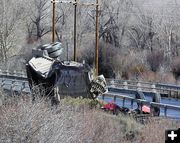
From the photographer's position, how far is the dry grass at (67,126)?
1107 centimetres

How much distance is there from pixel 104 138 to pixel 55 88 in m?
A: 5.38

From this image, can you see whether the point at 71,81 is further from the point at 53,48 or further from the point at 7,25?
the point at 7,25

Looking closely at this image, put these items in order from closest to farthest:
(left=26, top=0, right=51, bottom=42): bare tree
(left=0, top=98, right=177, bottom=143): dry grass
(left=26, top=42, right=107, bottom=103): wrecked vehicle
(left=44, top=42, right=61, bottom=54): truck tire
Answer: (left=0, top=98, right=177, bottom=143): dry grass
(left=26, top=42, right=107, bottom=103): wrecked vehicle
(left=44, top=42, right=61, bottom=54): truck tire
(left=26, top=0, right=51, bottom=42): bare tree

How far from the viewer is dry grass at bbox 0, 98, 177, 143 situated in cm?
1107

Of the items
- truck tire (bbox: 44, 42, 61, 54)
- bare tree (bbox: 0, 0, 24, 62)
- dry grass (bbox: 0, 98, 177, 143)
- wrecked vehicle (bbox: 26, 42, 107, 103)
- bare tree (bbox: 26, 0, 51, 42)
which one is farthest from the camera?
bare tree (bbox: 26, 0, 51, 42)

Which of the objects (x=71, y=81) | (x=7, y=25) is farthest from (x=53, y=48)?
(x=7, y=25)

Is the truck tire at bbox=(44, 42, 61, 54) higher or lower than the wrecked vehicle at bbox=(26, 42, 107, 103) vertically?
higher

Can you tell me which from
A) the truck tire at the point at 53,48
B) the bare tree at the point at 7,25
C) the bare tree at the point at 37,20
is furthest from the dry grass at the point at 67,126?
the bare tree at the point at 37,20

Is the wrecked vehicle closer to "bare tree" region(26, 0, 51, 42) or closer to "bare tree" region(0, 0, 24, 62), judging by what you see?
"bare tree" region(0, 0, 24, 62)

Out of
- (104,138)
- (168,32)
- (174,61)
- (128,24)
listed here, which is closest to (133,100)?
(104,138)

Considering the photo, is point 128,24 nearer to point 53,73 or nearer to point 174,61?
point 174,61

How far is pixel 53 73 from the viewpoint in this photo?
19438mm

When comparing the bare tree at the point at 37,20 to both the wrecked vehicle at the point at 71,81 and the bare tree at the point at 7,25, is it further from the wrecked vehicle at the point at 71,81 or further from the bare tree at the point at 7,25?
the wrecked vehicle at the point at 71,81

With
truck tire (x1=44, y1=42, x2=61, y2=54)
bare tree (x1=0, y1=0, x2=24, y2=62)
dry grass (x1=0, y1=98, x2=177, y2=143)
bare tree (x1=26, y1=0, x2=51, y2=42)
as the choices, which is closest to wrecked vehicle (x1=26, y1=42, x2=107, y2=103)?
dry grass (x1=0, y1=98, x2=177, y2=143)
